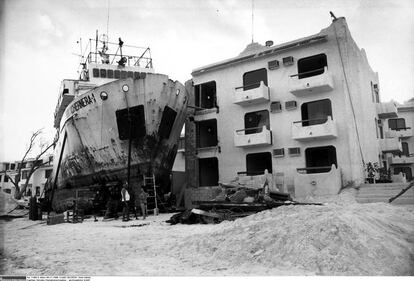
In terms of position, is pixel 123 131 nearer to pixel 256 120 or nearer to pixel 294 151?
pixel 256 120

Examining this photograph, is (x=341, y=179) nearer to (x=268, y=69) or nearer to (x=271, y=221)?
(x=268, y=69)

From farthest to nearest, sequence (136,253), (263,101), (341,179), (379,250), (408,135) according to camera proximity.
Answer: (408,135), (263,101), (341,179), (136,253), (379,250)

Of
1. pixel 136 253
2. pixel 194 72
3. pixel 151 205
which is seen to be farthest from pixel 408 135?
pixel 136 253

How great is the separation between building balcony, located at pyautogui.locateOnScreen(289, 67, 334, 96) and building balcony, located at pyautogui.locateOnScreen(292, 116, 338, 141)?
4.76 feet

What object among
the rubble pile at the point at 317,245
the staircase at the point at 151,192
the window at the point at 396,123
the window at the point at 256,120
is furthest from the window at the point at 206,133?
the rubble pile at the point at 317,245

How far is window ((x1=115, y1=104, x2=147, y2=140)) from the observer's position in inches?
595

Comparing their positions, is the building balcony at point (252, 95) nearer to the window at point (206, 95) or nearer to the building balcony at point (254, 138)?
the building balcony at point (254, 138)

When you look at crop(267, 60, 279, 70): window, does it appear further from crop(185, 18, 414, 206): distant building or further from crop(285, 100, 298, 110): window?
crop(285, 100, 298, 110): window

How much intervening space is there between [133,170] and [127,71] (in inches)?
296

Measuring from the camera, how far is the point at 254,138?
57.4 feet

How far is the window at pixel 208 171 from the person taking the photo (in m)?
20.2

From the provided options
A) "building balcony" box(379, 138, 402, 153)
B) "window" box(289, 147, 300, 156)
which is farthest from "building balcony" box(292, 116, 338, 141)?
"building balcony" box(379, 138, 402, 153)

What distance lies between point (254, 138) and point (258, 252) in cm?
Result: 1221

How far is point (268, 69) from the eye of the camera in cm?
1802
